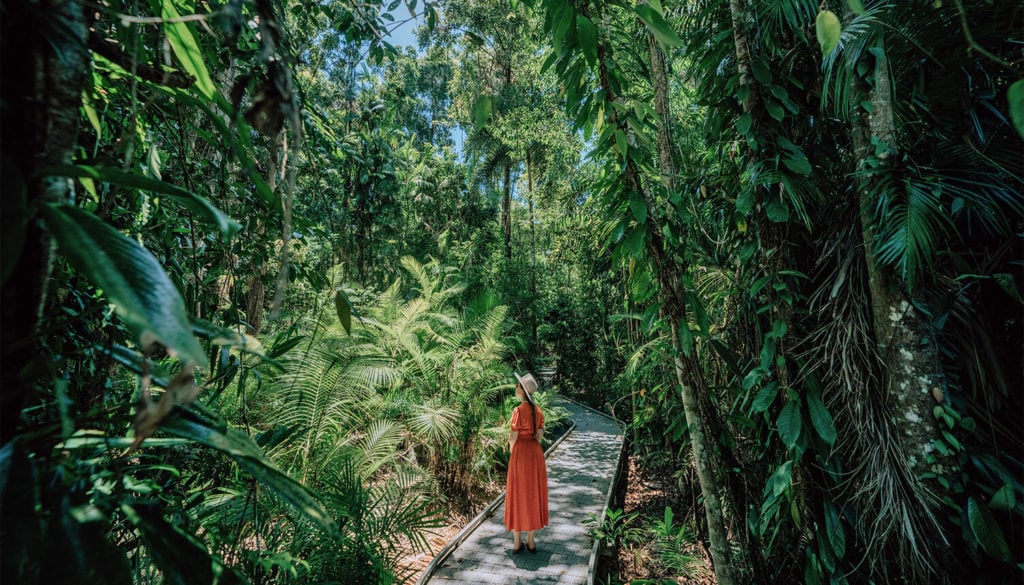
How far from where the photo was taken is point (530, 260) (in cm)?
1442

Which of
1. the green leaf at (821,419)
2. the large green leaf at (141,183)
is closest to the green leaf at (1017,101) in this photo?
the large green leaf at (141,183)

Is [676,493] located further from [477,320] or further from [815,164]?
[815,164]

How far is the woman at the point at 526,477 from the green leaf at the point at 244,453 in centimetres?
410

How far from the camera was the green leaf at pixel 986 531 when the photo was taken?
1.77 meters

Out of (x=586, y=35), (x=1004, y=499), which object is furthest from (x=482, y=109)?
(x=1004, y=499)

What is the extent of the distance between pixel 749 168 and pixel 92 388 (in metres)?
3.12

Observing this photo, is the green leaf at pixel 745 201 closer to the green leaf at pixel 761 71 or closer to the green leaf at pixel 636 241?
the green leaf at pixel 761 71

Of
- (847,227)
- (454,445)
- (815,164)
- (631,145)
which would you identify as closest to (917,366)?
(847,227)

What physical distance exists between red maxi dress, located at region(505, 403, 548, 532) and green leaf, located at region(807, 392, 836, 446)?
286 centimetres

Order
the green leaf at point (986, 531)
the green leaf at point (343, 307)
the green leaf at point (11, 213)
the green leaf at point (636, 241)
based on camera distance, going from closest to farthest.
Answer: the green leaf at point (11, 213)
the green leaf at point (343, 307)
the green leaf at point (986, 531)
the green leaf at point (636, 241)

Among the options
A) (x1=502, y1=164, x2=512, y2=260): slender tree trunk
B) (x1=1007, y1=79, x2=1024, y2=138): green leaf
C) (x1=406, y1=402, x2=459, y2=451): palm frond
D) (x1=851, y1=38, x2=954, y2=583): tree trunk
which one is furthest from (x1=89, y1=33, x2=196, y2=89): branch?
(x1=502, y1=164, x2=512, y2=260): slender tree trunk

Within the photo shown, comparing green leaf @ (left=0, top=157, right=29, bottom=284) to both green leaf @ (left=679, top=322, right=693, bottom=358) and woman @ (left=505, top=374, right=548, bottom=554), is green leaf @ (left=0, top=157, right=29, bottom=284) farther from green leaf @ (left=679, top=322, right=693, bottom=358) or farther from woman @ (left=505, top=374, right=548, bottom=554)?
woman @ (left=505, top=374, right=548, bottom=554)

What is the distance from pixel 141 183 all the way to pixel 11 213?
13 cm

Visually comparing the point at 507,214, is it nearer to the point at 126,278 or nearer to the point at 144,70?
the point at 144,70
